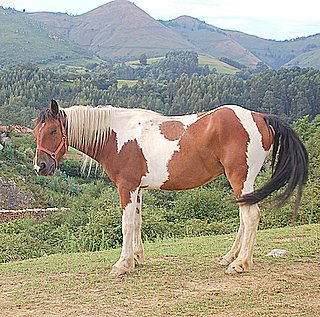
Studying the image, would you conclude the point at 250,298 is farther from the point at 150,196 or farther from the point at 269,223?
the point at 150,196

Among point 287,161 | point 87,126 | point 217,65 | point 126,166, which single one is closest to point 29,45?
point 217,65

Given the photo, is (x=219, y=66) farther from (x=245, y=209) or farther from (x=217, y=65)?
(x=245, y=209)

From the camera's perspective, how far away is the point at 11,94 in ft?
251

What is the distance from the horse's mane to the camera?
6121 mm

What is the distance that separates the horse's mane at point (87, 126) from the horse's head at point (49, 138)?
136 millimetres

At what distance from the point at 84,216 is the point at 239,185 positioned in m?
16.3

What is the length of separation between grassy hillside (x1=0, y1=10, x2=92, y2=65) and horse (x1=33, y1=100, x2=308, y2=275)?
137019mm

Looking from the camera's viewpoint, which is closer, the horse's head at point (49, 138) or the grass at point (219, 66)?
the horse's head at point (49, 138)

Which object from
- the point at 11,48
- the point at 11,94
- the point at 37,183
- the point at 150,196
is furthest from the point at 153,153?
the point at 11,48

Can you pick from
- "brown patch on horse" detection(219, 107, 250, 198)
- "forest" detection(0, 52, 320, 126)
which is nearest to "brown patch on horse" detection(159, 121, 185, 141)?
"brown patch on horse" detection(219, 107, 250, 198)

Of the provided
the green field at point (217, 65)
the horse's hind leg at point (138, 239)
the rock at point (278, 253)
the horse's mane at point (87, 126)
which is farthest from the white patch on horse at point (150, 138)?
the green field at point (217, 65)

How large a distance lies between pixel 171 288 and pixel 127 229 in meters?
1.05

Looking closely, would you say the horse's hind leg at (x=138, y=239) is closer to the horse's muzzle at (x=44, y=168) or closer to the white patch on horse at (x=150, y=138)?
the white patch on horse at (x=150, y=138)

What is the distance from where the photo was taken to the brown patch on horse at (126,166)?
19.4 ft
